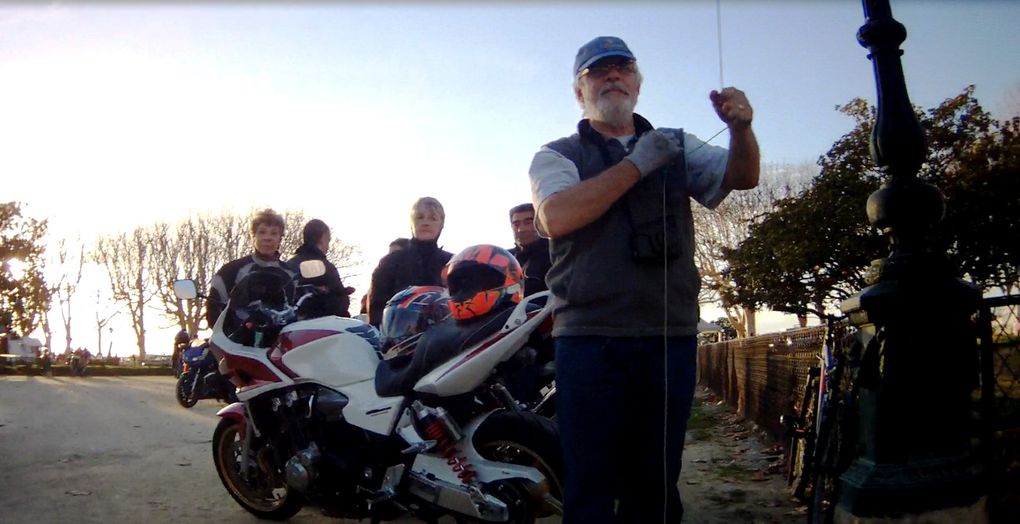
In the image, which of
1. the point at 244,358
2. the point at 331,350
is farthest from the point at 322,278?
the point at 331,350

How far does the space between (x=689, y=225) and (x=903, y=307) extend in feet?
5.37

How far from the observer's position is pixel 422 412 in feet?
12.5

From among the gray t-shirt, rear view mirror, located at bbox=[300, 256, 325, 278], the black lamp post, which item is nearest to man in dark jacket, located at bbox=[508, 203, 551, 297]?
rear view mirror, located at bbox=[300, 256, 325, 278]

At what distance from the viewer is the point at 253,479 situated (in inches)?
199

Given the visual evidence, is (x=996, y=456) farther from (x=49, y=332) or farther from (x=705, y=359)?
(x=49, y=332)

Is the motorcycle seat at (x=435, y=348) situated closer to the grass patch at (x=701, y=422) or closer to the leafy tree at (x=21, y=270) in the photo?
the grass patch at (x=701, y=422)

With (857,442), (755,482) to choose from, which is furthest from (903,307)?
(755,482)

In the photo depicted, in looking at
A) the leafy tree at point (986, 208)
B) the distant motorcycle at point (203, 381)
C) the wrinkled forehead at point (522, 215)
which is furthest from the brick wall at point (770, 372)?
the leafy tree at point (986, 208)

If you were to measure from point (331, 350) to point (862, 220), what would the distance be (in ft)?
77.2

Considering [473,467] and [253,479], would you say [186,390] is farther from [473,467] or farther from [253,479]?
[473,467]

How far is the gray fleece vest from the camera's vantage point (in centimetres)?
244

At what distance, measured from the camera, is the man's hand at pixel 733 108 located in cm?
240

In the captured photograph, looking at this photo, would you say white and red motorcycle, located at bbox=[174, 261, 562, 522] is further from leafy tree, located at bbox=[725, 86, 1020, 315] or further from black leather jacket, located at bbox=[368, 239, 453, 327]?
leafy tree, located at bbox=[725, 86, 1020, 315]

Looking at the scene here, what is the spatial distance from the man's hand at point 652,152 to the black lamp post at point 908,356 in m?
1.84
